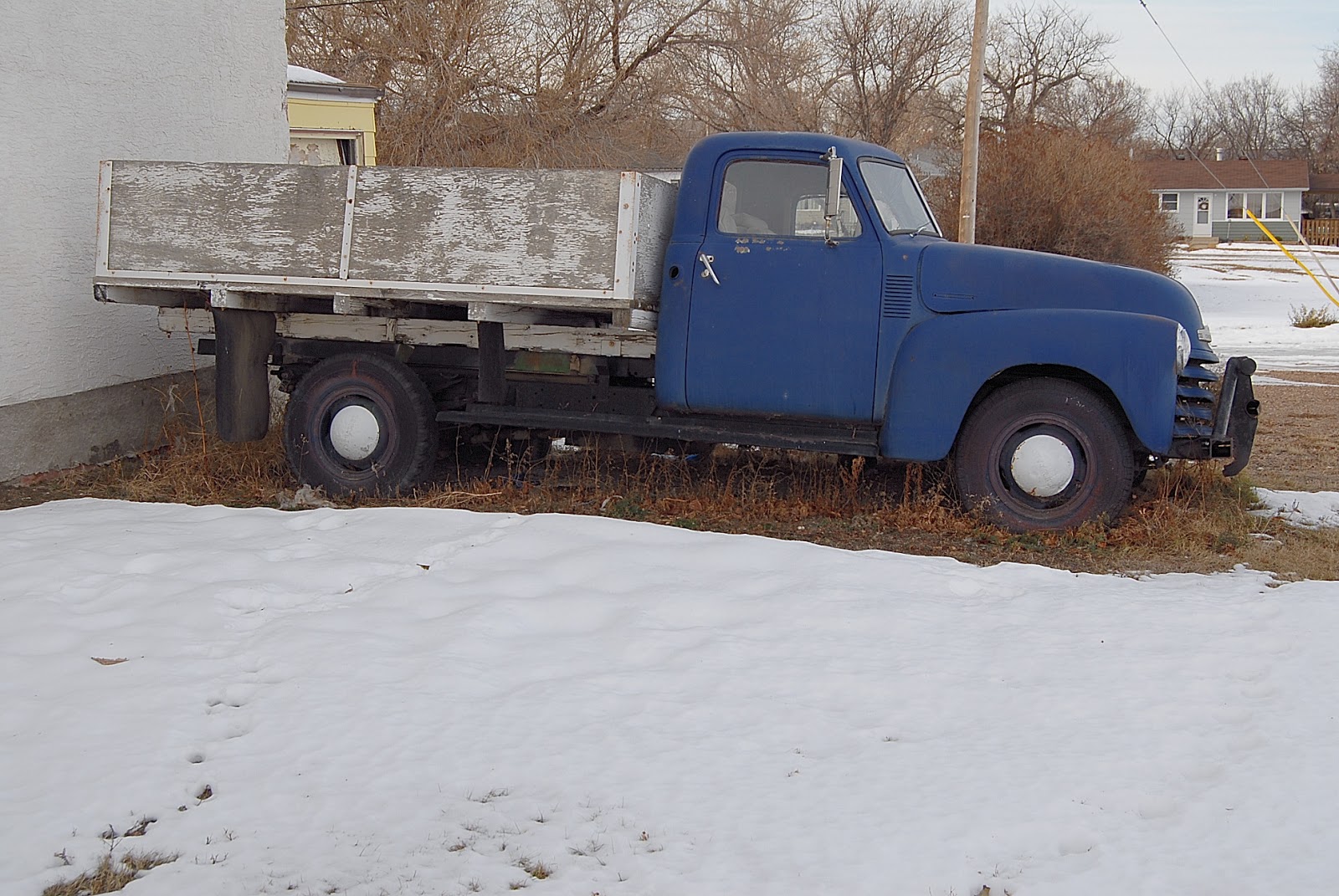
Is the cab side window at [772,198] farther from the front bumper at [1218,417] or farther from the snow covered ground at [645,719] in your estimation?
the front bumper at [1218,417]

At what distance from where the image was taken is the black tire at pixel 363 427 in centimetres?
773

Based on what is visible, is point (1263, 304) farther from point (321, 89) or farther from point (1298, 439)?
point (321, 89)

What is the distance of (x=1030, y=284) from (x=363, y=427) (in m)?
4.12

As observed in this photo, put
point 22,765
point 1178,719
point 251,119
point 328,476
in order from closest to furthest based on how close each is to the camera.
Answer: point 22,765
point 1178,719
point 328,476
point 251,119

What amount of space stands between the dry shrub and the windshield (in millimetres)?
14601

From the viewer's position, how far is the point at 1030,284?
22.6 feet

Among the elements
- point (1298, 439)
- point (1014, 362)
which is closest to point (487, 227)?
point (1014, 362)

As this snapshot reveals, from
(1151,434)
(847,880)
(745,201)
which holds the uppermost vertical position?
(745,201)

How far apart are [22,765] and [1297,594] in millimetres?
5155

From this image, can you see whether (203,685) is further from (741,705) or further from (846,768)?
(846,768)

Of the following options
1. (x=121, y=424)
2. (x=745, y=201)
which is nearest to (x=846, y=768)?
(x=745, y=201)

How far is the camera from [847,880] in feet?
10.7

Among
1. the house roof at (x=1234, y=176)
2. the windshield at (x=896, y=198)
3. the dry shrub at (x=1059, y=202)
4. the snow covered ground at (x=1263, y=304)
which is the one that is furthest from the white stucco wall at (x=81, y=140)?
the house roof at (x=1234, y=176)

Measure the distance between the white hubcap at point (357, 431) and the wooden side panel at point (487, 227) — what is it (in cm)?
105
